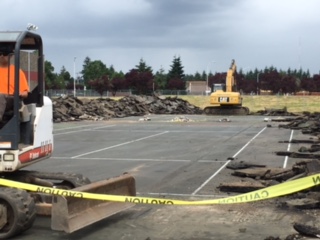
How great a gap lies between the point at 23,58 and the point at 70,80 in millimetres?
138311

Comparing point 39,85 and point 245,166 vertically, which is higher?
point 39,85

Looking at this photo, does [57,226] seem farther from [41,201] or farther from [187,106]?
[187,106]

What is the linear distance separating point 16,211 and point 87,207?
1.07 m

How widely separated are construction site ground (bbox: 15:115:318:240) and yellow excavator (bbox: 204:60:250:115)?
20058 mm

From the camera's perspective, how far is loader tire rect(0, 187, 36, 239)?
696 cm

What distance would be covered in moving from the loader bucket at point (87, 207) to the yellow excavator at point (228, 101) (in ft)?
126

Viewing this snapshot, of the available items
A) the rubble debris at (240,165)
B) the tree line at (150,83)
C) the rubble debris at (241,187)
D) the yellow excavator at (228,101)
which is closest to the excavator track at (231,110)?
the yellow excavator at (228,101)

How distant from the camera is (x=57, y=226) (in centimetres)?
682

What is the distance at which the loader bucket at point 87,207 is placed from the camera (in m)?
6.82

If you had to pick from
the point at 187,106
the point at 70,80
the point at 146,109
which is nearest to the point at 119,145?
the point at 146,109

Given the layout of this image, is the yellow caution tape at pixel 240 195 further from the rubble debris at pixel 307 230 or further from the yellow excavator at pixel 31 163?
the rubble debris at pixel 307 230

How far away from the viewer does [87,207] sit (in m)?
7.57

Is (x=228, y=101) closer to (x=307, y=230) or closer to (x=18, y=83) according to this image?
(x=307, y=230)

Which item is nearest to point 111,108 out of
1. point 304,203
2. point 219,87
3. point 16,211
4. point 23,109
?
point 219,87
